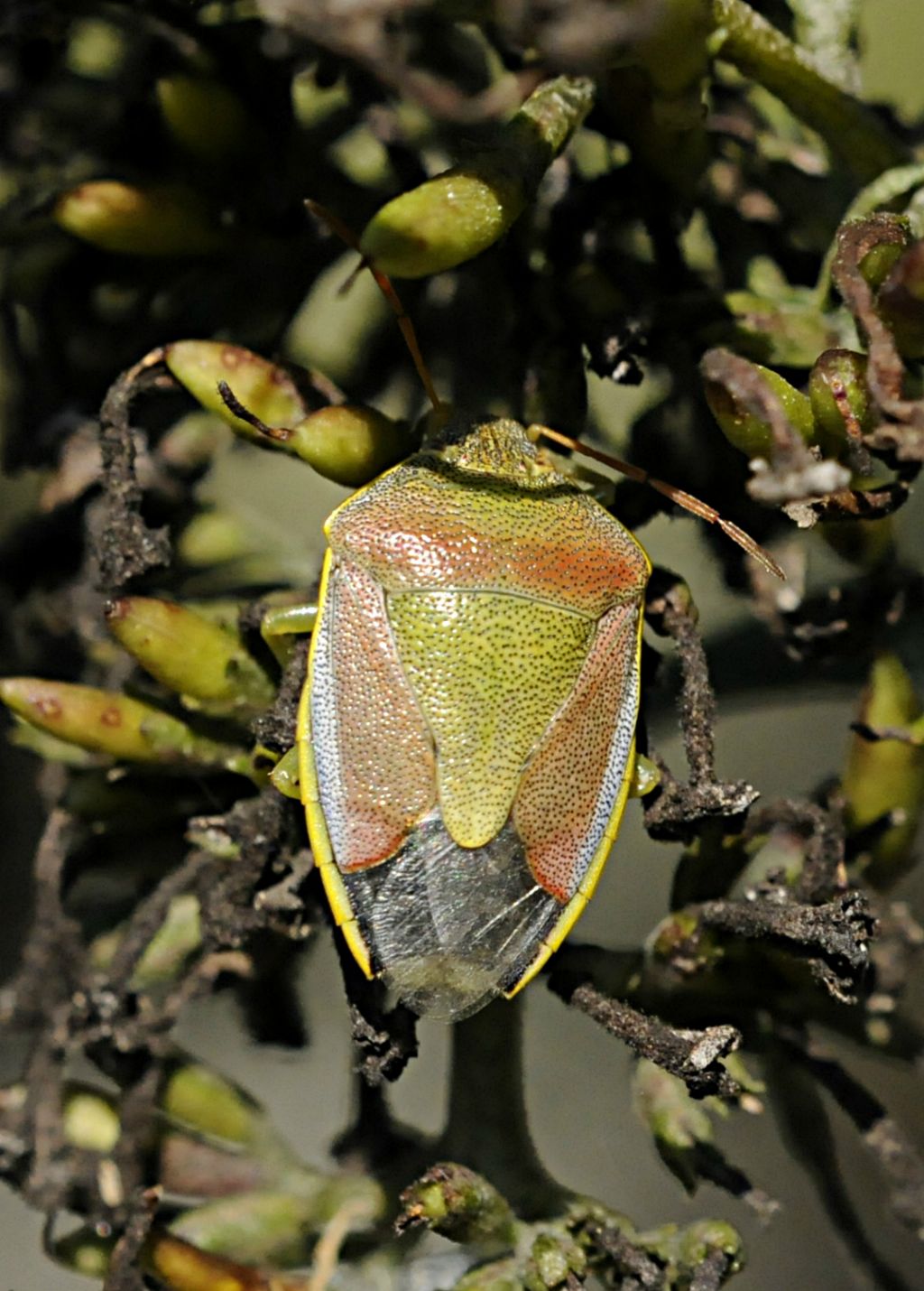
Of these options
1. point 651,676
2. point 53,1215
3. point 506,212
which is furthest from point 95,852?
point 506,212

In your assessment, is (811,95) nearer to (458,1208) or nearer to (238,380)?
(238,380)

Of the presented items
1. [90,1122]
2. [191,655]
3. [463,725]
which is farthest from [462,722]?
[90,1122]

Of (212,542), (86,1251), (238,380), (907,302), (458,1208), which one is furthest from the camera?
(212,542)

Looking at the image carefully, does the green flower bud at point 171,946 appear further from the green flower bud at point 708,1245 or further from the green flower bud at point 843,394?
the green flower bud at point 843,394

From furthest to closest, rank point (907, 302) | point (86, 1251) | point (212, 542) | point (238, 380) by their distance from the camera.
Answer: point (212, 542)
point (86, 1251)
point (238, 380)
point (907, 302)

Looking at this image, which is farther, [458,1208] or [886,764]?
[886,764]

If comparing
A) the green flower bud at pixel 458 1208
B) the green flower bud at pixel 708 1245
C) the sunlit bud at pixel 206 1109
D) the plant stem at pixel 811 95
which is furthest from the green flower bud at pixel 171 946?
the plant stem at pixel 811 95

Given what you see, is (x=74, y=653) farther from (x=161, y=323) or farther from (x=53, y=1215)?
(x=53, y=1215)
